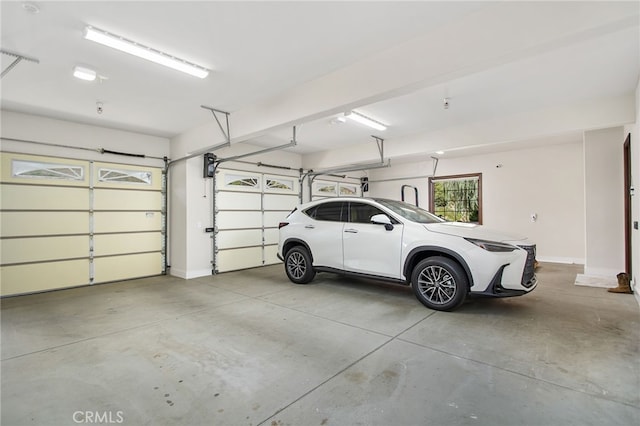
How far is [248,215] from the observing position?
7.71m

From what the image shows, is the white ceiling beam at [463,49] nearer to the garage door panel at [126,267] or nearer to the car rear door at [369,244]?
the car rear door at [369,244]

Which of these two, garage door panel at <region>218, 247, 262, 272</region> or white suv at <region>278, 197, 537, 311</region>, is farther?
garage door panel at <region>218, 247, 262, 272</region>

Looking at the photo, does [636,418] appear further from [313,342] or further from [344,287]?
[344,287]

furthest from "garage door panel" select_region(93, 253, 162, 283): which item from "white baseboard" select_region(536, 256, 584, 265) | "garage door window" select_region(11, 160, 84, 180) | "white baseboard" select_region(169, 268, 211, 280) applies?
"white baseboard" select_region(536, 256, 584, 265)

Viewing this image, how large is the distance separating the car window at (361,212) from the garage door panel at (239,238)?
3.42 meters

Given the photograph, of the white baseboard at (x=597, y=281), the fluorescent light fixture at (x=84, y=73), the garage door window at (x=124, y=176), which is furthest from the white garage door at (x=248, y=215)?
the white baseboard at (x=597, y=281)

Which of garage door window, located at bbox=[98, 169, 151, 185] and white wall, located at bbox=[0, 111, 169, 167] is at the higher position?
white wall, located at bbox=[0, 111, 169, 167]

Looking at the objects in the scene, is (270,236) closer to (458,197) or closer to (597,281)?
(458,197)

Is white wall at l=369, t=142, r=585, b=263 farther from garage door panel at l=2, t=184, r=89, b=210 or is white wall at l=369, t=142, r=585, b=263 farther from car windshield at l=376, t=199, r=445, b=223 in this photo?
garage door panel at l=2, t=184, r=89, b=210

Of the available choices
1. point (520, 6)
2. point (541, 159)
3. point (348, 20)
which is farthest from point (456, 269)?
point (541, 159)

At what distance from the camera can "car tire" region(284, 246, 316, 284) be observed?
5.66m

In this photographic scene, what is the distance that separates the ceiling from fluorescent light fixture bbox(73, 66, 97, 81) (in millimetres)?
71

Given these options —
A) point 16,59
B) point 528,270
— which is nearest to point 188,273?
point 16,59

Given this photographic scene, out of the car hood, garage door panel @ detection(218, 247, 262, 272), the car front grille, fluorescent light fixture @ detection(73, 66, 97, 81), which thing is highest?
fluorescent light fixture @ detection(73, 66, 97, 81)
